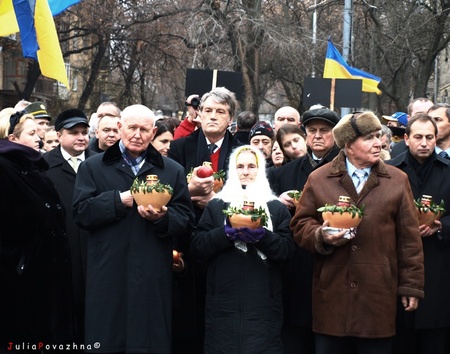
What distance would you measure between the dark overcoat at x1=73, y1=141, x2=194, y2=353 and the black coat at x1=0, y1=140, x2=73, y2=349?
232 mm

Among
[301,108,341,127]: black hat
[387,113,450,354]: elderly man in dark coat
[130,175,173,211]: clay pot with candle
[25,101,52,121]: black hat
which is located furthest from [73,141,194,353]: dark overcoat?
[25,101,52,121]: black hat

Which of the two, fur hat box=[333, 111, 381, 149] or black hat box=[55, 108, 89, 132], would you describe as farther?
black hat box=[55, 108, 89, 132]

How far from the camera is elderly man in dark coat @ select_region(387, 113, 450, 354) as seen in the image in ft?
21.6

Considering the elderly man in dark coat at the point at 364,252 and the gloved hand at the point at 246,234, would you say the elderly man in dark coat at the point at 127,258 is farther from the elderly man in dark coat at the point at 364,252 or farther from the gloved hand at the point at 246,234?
the elderly man in dark coat at the point at 364,252

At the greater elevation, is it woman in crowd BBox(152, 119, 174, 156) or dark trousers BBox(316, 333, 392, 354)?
woman in crowd BBox(152, 119, 174, 156)

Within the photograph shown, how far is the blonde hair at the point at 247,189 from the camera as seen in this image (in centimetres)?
615

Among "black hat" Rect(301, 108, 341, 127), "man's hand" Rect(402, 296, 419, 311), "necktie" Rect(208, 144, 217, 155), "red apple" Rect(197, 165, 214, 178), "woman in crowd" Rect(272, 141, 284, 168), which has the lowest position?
"man's hand" Rect(402, 296, 419, 311)

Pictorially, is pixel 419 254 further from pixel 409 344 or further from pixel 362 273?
pixel 409 344

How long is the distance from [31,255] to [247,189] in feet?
5.50

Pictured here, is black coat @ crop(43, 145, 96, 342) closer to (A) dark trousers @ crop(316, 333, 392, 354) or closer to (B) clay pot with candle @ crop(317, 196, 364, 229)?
(A) dark trousers @ crop(316, 333, 392, 354)

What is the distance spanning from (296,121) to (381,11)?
16565mm

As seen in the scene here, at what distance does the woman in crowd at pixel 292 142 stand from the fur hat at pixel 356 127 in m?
1.43

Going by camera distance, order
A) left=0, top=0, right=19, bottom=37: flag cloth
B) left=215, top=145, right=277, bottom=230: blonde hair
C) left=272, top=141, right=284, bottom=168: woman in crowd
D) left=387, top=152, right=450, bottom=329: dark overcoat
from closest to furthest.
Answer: left=215, top=145, right=277, bottom=230: blonde hair < left=387, top=152, right=450, bottom=329: dark overcoat < left=272, top=141, right=284, bottom=168: woman in crowd < left=0, top=0, right=19, bottom=37: flag cloth

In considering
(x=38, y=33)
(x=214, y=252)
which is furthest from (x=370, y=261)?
(x=38, y=33)
